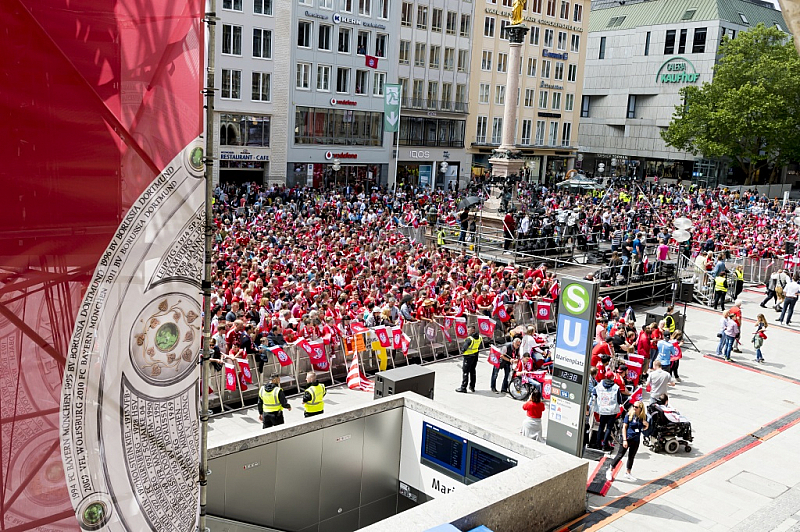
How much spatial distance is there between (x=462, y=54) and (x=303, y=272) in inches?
1839

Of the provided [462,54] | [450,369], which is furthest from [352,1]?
[450,369]

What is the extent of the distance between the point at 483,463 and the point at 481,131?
60.3 m

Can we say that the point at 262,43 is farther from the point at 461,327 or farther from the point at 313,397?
the point at 313,397

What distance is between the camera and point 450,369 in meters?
19.8

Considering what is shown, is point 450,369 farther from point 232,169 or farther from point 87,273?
point 232,169

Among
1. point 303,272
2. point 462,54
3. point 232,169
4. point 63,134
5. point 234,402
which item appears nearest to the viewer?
point 63,134

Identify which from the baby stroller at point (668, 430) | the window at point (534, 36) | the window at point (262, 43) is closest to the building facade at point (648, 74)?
the window at point (534, 36)

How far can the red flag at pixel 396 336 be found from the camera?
1872 centimetres

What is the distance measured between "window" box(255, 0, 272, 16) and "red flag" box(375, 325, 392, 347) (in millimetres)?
36593

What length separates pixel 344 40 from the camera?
55562mm

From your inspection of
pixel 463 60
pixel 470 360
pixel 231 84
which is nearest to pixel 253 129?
pixel 231 84

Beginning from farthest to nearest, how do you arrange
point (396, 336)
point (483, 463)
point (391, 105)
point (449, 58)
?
point (449, 58) → point (391, 105) → point (396, 336) → point (483, 463)

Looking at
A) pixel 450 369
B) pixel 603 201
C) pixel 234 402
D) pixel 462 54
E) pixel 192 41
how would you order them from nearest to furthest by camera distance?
pixel 192 41 < pixel 234 402 < pixel 450 369 < pixel 603 201 < pixel 462 54

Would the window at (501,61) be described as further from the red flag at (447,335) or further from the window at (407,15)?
the red flag at (447,335)
